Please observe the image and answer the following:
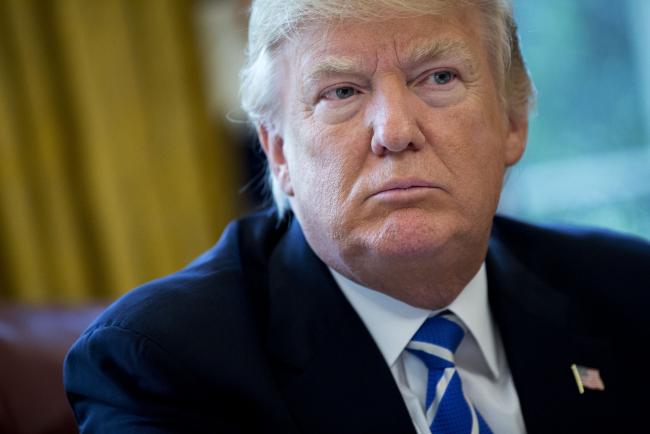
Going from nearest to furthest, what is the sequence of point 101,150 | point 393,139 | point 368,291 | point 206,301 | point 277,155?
1. point 393,139
2. point 206,301
3. point 368,291
4. point 277,155
5. point 101,150

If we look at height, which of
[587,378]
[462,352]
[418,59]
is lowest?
[587,378]

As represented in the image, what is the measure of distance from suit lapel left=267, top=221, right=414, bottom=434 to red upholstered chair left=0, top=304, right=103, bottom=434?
566mm

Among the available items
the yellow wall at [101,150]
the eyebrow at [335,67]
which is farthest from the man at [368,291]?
the yellow wall at [101,150]

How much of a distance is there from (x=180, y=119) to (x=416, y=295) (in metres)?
2.48

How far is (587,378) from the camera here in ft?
5.95

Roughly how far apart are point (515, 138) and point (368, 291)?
21.0 inches

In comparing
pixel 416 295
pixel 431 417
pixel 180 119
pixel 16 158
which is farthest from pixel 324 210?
pixel 180 119

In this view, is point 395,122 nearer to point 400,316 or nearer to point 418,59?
point 418,59

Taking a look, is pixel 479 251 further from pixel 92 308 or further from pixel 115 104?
pixel 115 104

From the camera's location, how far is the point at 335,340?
167 cm

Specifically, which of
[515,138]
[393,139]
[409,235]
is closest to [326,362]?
[409,235]

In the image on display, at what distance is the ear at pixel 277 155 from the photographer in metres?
1.81

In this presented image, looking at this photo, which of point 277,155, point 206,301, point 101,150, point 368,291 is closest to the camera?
point 206,301

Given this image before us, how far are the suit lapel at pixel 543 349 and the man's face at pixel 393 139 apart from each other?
0.29 m
